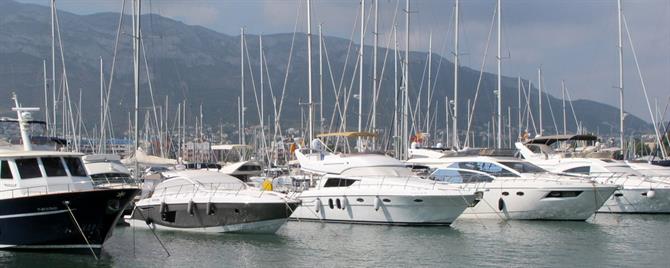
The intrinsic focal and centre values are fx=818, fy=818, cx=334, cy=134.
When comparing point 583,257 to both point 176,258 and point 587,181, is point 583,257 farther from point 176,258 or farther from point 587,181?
point 176,258

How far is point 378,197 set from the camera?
3119 cm

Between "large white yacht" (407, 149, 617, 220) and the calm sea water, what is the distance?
563 millimetres

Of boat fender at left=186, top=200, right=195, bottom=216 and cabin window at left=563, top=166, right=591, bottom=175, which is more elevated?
cabin window at left=563, top=166, right=591, bottom=175

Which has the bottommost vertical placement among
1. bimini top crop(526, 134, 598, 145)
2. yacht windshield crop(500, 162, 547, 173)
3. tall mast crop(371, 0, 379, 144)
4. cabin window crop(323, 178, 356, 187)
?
cabin window crop(323, 178, 356, 187)

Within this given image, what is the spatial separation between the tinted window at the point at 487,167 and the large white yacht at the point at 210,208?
31.6 feet

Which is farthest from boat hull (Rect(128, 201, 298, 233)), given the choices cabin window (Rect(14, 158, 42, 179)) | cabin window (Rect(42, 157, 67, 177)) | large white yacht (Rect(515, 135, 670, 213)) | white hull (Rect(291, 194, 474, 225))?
large white yacht (Rect(515, 135, 670, 213))

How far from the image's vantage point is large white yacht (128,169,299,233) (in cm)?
2830

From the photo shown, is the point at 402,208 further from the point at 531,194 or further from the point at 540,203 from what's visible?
the point at 540,203

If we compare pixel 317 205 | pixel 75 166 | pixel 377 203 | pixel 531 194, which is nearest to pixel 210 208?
pixel 75 166

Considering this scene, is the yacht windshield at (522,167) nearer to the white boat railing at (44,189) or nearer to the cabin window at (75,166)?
the cabin window at (75,166)

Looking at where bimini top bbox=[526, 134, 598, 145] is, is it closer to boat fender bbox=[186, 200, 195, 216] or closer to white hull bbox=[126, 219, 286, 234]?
white hull bbox=[126, 219, 286, 234]

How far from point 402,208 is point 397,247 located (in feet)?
15.9

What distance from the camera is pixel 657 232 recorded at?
30.6 m

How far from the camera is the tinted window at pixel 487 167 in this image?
113 ft
